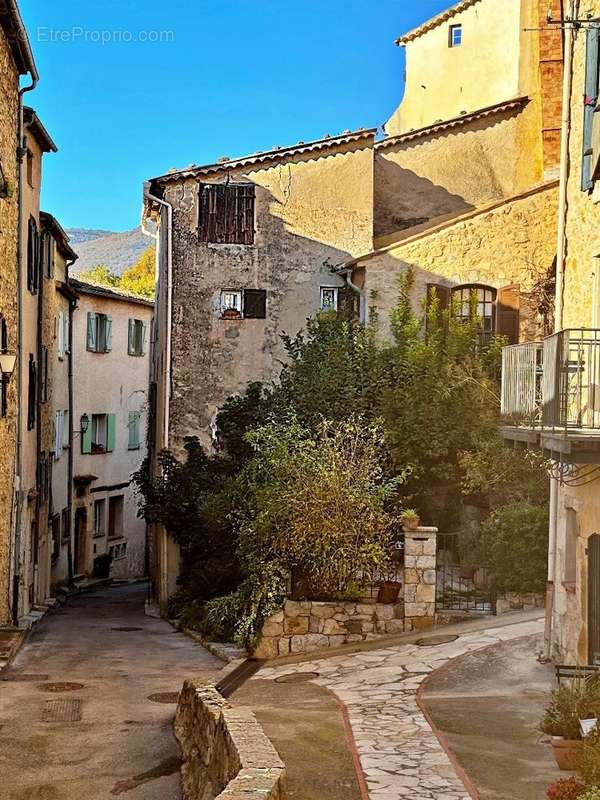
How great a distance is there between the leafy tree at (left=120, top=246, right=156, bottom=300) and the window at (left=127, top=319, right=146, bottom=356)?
1421cm

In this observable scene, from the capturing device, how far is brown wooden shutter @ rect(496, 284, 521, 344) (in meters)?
23.8

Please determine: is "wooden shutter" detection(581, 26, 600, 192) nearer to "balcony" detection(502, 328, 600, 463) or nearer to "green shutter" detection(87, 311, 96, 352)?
"balcony" detection(502, 328, 600, 463)

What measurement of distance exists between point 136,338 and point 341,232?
1659 cm

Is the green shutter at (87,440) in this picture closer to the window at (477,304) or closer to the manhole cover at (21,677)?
the window at (477,304)

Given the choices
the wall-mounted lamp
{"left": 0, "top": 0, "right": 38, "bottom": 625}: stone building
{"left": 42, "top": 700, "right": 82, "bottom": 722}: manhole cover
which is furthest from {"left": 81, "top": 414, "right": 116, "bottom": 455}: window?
{"left": 42, "top": 700, "right": 82, "bottom": 722}: manhole cover

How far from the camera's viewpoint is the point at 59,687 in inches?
666

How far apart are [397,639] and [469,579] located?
362 centimetres

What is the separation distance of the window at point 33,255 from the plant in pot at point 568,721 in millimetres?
17900

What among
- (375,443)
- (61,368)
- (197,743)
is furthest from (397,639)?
(61,368)

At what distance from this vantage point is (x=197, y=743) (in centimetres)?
1180

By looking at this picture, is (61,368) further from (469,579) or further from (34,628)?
(469,579)

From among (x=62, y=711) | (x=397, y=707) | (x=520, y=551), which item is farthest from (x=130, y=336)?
(x=397, y=707)

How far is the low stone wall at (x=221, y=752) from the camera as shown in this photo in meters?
8.17

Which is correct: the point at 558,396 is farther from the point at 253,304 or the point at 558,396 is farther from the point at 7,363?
the point at 253,304
